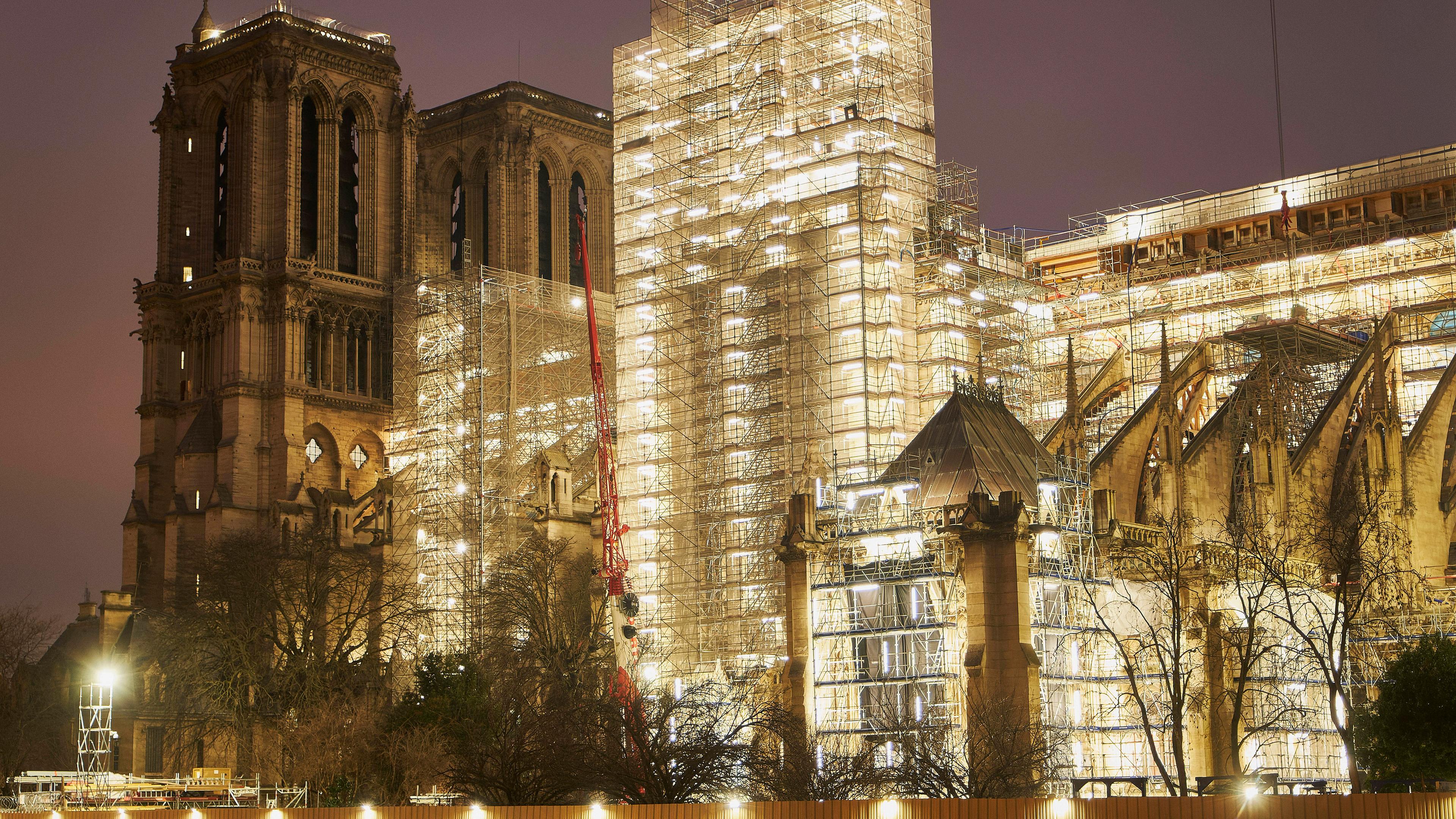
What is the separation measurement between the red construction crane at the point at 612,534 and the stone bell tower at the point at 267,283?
15117mm

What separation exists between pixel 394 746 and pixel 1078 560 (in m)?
18.4

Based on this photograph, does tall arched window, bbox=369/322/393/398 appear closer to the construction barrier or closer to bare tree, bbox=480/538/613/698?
bare tree, bbox=480/538/613/698

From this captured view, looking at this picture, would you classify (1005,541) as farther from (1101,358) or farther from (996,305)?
(1101,358)

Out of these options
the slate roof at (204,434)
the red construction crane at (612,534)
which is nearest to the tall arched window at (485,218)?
the slate roof at (204,434)

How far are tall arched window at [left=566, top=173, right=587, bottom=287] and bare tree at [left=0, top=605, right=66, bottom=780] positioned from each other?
32998 mm

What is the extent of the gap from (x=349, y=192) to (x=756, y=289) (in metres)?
38.6

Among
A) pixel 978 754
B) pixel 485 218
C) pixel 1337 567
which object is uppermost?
pixel 485 218

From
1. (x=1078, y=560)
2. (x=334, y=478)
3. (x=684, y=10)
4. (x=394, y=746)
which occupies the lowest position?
(x=394, y=746)

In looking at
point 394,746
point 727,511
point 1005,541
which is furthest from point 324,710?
point 1005,541

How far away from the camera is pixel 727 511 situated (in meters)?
62.4

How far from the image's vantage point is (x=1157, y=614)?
166 ft

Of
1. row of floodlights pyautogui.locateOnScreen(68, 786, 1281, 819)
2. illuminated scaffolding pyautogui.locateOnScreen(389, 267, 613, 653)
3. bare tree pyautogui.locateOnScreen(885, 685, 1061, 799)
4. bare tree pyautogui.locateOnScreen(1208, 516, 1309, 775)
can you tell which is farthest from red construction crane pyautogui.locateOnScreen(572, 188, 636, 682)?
bare tree pyautogui.locateOnScreen(1208, 516, 1309, 775)

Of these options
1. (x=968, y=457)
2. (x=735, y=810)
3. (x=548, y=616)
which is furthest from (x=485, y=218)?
(x=735, y=810)

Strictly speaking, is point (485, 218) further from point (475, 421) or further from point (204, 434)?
point (475, 421)
